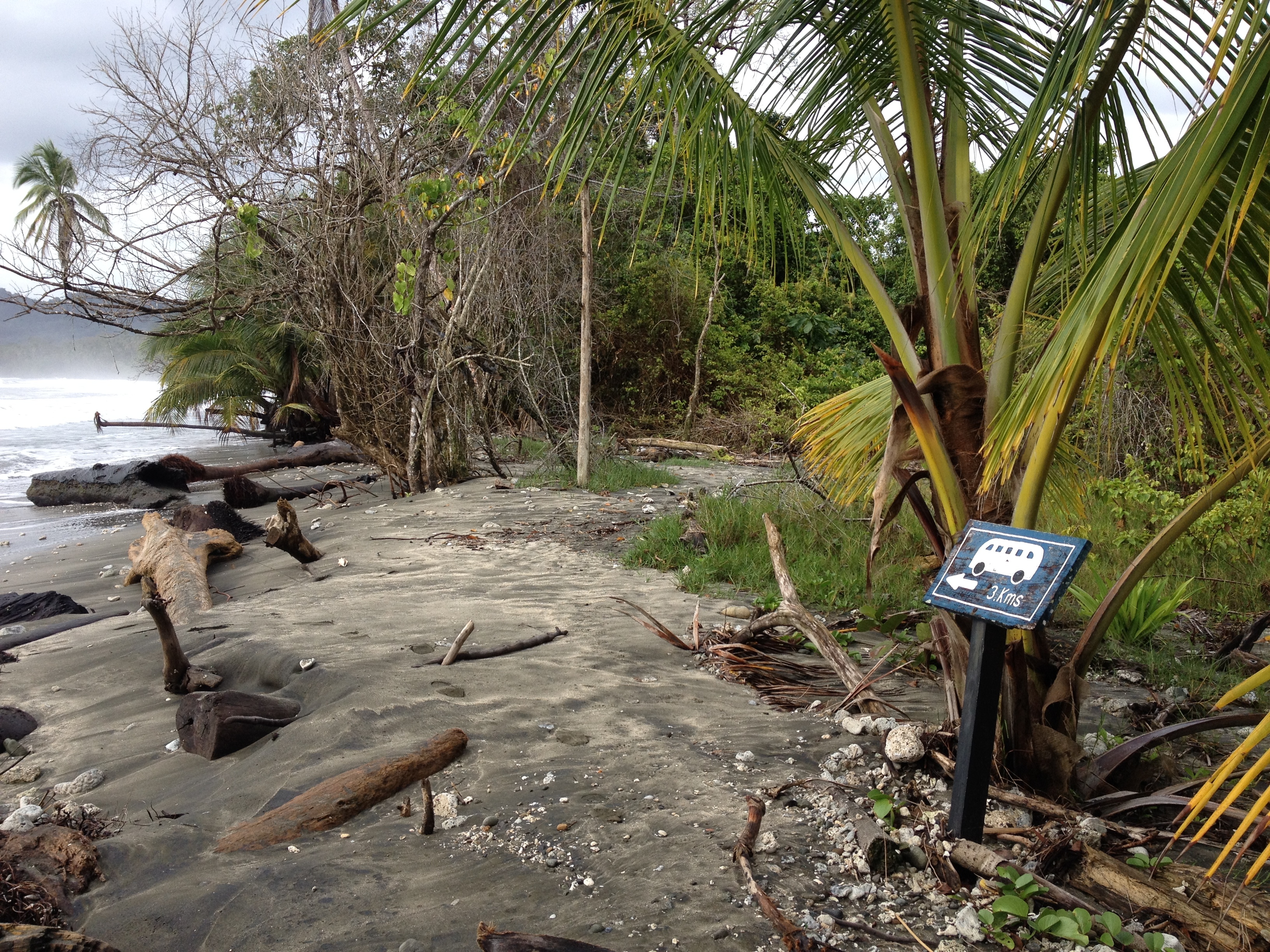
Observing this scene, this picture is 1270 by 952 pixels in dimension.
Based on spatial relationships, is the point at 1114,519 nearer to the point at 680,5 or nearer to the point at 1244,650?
the point at 1244,650

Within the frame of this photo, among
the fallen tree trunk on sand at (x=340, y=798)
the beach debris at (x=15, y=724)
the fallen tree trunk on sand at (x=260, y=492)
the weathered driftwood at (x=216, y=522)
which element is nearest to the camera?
the fallen tree trunk on sand at (x=340, y=798)

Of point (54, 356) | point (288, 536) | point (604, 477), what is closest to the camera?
point (288, 536)

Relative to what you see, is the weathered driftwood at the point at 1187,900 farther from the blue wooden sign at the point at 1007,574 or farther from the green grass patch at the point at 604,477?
the green grass patch at the point at 604,477

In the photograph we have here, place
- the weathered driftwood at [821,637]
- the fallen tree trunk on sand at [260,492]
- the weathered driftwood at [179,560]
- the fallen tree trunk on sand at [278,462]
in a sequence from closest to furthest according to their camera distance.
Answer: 1. the weathered driftwood at [821,637]
2. the weathered driftwood at [179,560]
3. the fallen tree trunk on sand at [260,492]
4. the fallen tree trunk on sand at [278,462]

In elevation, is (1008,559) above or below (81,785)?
above

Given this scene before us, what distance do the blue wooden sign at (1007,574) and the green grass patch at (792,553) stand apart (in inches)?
97.7

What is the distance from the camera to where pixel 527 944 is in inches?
76.4

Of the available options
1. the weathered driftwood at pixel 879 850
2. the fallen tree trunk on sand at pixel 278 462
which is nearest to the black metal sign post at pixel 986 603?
the weathered driftwood at pixel 879 850

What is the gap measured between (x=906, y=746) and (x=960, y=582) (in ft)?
2.55

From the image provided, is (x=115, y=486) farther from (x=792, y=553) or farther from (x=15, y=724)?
(x=792, y=553)

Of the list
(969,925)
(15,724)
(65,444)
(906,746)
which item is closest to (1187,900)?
(969,925)

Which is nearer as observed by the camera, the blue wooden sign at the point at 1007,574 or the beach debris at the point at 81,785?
the blue wooden sign at the point at 1007,574

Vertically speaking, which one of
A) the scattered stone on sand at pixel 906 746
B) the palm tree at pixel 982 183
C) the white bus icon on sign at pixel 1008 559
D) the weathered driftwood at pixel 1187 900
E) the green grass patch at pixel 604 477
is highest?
the palm tree at pixel 982 183

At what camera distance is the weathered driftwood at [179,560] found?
5.57m
